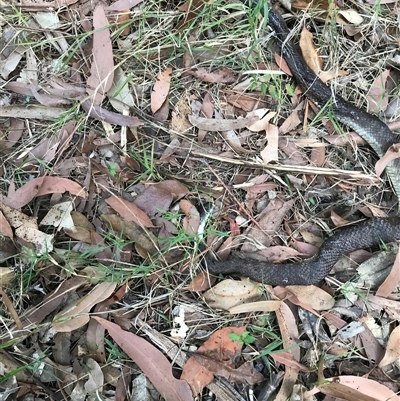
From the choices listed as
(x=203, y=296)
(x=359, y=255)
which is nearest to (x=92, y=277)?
(x=203, y=296)

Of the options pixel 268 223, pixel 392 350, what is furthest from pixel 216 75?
pixel 392 350

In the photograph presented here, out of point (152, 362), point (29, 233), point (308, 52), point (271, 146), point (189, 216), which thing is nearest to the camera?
point (152, 362)

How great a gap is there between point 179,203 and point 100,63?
1016 millimetres

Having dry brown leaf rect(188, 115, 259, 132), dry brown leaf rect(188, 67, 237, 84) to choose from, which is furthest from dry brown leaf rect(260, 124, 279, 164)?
dry brown leaf rect(188, 67, 237, 84)

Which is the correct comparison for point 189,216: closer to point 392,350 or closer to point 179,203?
point 179,203

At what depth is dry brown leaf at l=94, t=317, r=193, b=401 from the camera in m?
2.49

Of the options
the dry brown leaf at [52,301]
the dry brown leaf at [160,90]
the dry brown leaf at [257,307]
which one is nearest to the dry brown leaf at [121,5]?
the dry brown leaf at [160,90]

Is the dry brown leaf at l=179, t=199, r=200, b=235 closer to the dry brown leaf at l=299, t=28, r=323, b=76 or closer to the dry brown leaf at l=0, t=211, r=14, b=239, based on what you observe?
the dry brown leaf at l=0, t=211, r=14, b=239

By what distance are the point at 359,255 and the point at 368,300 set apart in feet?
0.92

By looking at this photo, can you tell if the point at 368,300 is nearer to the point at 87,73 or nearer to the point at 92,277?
the point at 92,277

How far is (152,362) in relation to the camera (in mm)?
2535

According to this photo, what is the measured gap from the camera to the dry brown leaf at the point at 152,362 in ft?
8.18

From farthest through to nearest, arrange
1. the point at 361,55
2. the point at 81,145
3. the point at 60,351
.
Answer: the point at 361,55
the point at 81,145
the point at 60,351

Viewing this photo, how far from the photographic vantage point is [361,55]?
3029 mm
